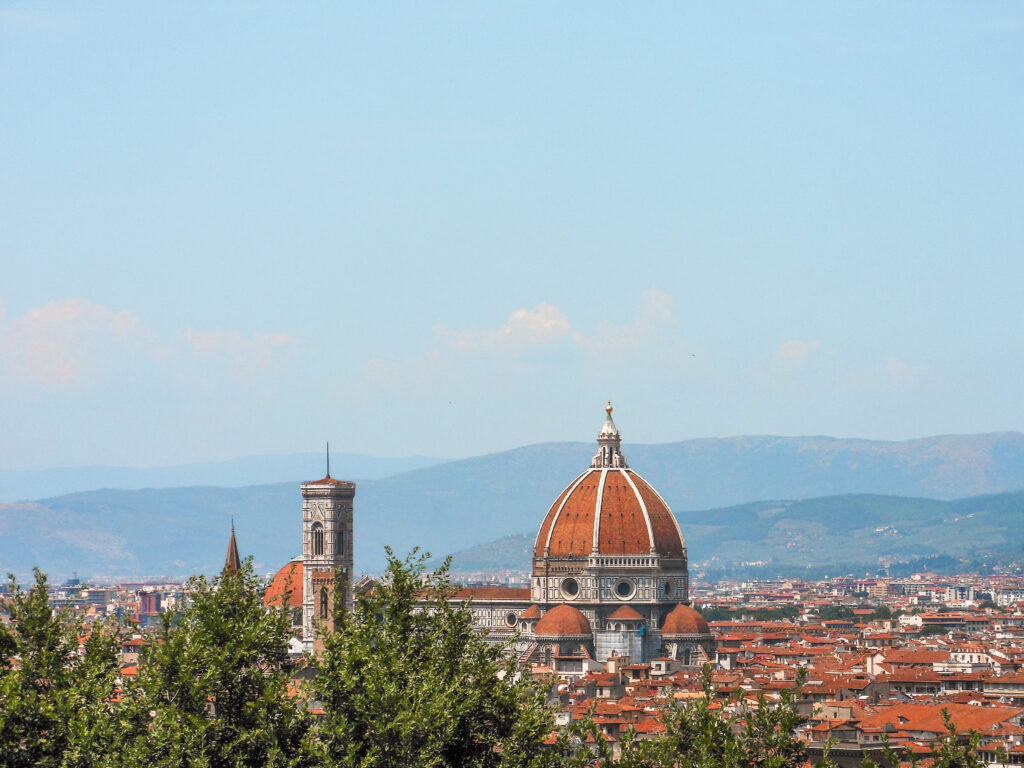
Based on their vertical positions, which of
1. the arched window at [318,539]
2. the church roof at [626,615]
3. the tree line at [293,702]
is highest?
the arched window at [318,539]

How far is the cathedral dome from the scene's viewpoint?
340 feet

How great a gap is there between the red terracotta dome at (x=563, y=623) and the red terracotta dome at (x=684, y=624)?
3.76 meters

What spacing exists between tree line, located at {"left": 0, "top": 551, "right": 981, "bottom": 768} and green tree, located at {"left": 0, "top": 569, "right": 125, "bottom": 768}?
34 mm

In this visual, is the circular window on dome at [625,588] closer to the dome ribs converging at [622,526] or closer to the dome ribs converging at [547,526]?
the dome ribs converging at [622,526]

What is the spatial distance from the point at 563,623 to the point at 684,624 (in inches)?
224

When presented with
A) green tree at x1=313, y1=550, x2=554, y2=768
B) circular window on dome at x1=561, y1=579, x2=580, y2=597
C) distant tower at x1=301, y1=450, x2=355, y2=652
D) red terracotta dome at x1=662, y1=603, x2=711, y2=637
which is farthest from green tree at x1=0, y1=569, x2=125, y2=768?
circular window on dome at x1=561, y1=579, x2=580, y2=597

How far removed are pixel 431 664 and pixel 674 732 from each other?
4888 mm

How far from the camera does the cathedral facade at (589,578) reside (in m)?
97.6

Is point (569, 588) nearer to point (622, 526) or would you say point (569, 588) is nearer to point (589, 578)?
point (589, 578)

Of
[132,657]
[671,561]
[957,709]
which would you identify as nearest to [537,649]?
[671,561]

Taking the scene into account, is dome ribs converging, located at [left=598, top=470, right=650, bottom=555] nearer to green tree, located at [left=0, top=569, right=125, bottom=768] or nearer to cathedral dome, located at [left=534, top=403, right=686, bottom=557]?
cathedral dome, located at [left=534, top=403, right=686, bottom=557]

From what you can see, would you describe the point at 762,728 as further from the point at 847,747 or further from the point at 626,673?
the point at 626,673

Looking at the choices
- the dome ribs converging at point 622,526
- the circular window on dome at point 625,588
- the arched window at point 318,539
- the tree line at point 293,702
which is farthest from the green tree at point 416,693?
the dome ribs converging at point 622,526

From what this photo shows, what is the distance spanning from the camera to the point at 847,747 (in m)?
54.3
